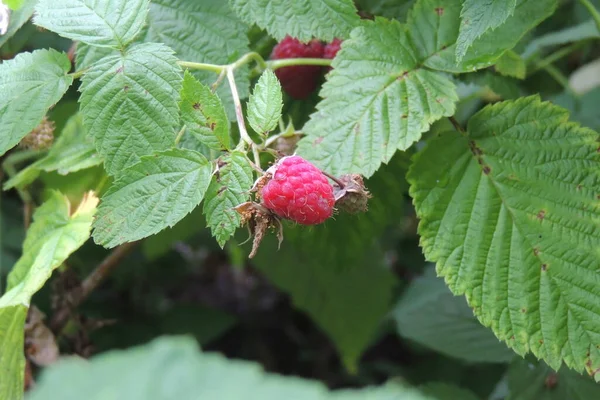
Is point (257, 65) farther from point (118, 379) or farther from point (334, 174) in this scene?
point (118, 379)

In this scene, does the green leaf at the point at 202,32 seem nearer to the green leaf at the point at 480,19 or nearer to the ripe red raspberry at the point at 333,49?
the ripe red raspberry at the point at 333,49

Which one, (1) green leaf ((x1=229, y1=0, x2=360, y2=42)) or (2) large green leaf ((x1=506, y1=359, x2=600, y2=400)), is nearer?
(1) green leaf ((x1=229, y1=0, x2=360, y2=42))

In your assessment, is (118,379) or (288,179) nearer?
(118,379)

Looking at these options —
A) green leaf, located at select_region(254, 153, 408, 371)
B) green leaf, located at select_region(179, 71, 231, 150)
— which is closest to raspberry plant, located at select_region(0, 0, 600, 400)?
green leaf, located at select_region(179, 71, 231, 150)

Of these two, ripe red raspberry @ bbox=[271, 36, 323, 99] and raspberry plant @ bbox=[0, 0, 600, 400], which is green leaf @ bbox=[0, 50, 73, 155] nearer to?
raspberry plant @ bbox=[0, 0, 600, 400]

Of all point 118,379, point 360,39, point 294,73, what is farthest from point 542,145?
point 118,379

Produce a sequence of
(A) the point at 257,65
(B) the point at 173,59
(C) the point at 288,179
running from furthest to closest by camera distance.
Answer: (A) the point at 257,65, (B) the point at 173,59, (C) the point at 288,179
